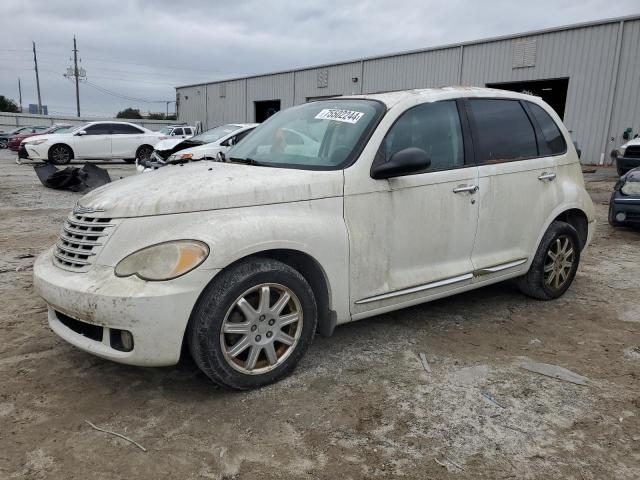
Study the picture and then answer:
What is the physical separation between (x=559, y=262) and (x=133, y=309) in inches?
145

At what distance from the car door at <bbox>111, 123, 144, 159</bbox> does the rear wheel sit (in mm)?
1506

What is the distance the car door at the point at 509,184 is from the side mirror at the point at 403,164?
83cm

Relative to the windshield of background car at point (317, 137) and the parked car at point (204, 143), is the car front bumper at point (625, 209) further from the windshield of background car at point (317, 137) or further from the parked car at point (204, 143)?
the parked car at point (204, 143)

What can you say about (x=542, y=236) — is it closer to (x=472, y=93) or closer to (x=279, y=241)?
(x=472, y=93)

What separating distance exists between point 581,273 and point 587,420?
329 cm

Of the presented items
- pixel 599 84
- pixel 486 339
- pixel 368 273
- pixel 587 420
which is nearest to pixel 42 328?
pixel 368 273

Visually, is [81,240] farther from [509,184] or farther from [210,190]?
[509,184]

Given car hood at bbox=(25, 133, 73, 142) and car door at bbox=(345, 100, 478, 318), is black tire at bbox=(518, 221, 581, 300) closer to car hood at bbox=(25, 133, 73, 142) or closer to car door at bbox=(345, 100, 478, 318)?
→ car door at bbox=(345, 100, 478, 318)

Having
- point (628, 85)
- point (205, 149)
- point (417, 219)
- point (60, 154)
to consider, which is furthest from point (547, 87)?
point (417, 219)

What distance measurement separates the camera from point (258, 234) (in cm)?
285

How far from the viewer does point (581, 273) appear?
5.69 meters

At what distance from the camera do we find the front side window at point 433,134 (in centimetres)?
352

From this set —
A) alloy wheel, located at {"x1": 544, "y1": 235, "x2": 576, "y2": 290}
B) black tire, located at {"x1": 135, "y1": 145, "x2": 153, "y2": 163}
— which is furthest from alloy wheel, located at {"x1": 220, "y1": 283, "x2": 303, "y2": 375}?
black tire, located at {"x1": 135, "y1": 145, "x2": 153, "y2": 163}

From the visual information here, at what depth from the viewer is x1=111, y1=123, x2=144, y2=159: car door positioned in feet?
60.0
